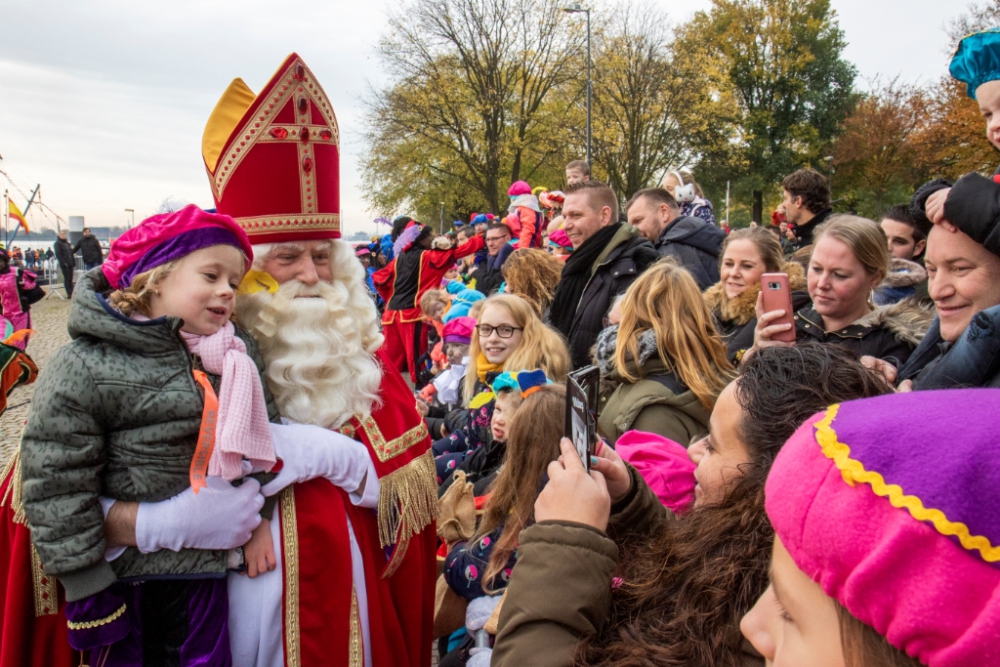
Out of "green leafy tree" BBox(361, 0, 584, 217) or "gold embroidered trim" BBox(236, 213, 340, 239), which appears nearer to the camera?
"gold embroidered trim" BBox(236, 213, 340, 239)

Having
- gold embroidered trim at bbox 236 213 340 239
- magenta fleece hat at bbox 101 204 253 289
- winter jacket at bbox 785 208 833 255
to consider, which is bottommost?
magenta fleece hat at bbox 101 204 253 289

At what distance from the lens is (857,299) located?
9.97 ft

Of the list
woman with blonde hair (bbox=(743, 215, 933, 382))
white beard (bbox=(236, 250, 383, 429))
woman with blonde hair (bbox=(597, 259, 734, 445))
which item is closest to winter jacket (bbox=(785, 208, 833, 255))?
woman with blonde hair (bbox=(743, 215, 933, 382))

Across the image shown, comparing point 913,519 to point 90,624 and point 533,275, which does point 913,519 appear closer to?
point 90,624

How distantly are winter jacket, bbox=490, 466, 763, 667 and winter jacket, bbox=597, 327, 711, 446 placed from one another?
4.54ft

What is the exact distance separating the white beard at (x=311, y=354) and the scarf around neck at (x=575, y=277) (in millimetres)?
2573

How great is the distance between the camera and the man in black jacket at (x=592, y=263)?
4484 millimetres

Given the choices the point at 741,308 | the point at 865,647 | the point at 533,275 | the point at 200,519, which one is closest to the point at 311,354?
the point at 200,519

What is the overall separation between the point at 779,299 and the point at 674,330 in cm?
49

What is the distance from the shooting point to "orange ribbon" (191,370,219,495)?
182 cm

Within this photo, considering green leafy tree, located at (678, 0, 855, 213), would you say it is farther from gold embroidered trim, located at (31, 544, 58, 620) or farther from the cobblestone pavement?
gold embroidered trim, located at (31, 544, 58, 620)

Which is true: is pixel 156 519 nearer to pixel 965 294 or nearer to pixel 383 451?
pixel 383 451

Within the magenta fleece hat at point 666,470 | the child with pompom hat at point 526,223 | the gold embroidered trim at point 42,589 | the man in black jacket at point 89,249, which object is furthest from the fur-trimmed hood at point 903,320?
the man in black jacket at point 89,249

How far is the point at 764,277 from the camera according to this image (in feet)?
8.70
